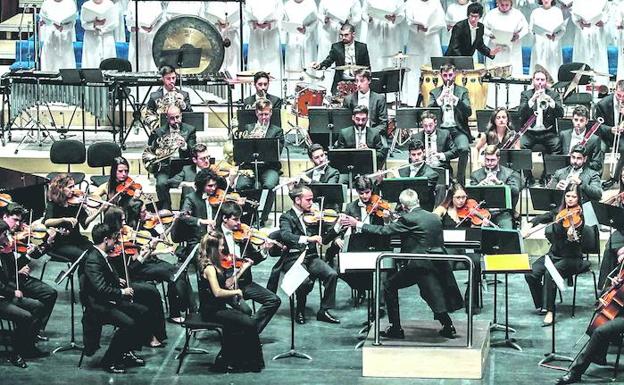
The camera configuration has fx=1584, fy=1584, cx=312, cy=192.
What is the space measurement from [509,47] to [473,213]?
19.8ft

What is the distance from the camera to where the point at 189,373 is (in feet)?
39.4

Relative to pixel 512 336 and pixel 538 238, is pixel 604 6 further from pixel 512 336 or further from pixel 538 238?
pixel 512 336

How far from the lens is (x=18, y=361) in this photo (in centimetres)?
1218

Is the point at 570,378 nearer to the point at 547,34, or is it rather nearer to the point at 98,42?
the point at 547,34

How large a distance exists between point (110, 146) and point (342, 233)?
3165 millimetres

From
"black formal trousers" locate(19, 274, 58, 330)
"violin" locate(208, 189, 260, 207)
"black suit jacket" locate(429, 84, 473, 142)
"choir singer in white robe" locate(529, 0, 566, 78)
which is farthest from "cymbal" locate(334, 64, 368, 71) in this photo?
"black formal trousers" locate(19, 274, 58, 330)

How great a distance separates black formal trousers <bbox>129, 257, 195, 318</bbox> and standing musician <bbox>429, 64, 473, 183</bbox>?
4006 millimetres

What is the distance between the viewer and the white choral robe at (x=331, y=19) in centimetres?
1898

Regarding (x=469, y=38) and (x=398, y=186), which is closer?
(x=398, y=186)

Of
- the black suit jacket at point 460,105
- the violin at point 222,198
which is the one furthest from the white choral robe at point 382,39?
the violin at point 222,198

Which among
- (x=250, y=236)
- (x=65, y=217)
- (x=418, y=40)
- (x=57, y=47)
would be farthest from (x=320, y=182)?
(x=57, y=47)

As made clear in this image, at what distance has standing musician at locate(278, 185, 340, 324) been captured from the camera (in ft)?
42.9

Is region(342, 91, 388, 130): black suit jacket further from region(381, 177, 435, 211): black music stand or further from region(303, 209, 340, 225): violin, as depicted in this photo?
region(303, 209, 340, 225): violin

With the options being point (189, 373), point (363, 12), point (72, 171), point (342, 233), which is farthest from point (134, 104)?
point (189, 373)
